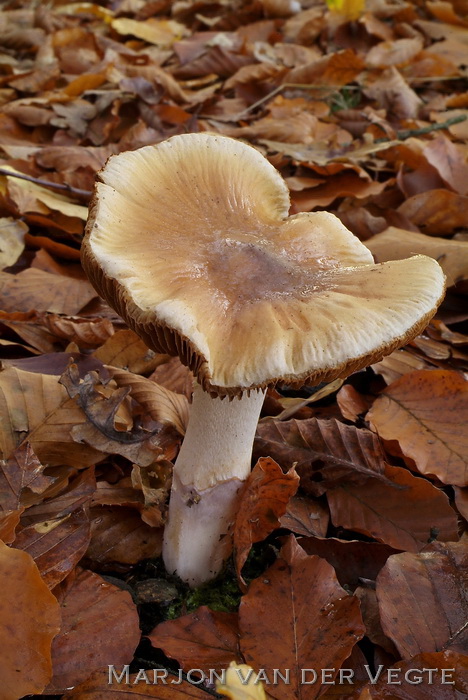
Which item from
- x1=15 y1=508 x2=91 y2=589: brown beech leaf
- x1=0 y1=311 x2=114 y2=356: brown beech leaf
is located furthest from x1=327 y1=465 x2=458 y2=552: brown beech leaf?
x1=0 y1=311 x2=114 y2=356: brown beech leaf

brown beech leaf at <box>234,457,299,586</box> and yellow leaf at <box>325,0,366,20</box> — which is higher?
yellow leaf at <box>325,0,366,20</box>

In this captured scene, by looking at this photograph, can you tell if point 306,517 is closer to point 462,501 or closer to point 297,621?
point 297,621

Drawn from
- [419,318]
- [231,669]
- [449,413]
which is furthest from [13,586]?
[449,413]

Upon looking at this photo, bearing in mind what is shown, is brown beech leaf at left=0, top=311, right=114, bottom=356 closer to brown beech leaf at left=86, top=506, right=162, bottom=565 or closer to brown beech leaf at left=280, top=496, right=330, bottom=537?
brown beech leaf at left=86, top=506, right=162, bottom=565

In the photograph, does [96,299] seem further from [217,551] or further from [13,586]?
[13,586]

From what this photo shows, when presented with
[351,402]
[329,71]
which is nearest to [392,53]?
[329,71]

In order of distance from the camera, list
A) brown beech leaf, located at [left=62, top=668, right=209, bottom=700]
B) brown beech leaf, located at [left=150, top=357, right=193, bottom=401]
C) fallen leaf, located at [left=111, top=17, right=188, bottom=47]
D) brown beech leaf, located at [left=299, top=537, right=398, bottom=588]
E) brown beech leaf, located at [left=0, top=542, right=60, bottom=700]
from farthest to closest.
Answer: fallen leaf, located at [left=111, top=17, right=188, bottom=47]
brown beech leaf, located at [left=150, top=357, right=193, bottom=401]
brown beech leaf, located at [left=299, top=537, right=398, bottom=588]
brown beech leaf, located at [left=62, top=668, right=209, bottom=700]
brown beech leaf, located at [left=0, top=542, right=60, bottom=700]

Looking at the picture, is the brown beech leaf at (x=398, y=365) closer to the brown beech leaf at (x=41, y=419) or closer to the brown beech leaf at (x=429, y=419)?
the brown beech leaf at (x=429, y=419)
